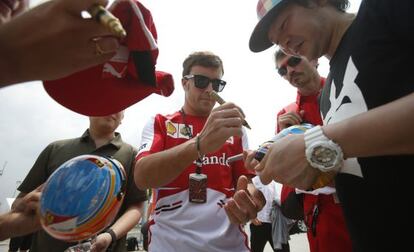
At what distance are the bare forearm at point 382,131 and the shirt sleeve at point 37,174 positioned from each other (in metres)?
2.41

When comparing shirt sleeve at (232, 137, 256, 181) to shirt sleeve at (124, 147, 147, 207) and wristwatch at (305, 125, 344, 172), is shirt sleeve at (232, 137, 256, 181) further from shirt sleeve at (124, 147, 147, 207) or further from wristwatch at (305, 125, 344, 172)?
wristwatch at (305, 125, 344, 172)

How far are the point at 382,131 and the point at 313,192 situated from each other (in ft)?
4.01

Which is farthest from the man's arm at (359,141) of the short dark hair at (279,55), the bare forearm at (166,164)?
the short dark hair at (279,55)

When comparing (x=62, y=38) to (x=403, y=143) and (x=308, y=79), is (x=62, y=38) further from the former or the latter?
(x=308, y=79)

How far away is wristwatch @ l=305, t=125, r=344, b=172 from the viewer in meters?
1.09

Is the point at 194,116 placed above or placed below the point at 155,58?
below

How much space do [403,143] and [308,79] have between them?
1878 mm

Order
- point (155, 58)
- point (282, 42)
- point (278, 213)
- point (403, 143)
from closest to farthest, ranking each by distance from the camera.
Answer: point (403, 143), point (155, 58), point (282, 42), point (278, 213)

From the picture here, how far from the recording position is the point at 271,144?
4.39 feet

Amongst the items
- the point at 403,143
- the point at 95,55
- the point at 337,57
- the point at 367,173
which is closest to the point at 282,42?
the point at 337,57

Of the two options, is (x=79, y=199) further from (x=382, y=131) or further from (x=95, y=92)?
(x=382, y=131)

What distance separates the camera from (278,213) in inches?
208

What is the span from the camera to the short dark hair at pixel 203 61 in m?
2.42

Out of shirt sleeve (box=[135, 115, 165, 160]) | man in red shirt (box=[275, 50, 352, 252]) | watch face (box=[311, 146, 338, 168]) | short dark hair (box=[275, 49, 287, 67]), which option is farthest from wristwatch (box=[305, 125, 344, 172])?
short dark hair (box=[275, 49, 287, 67])
